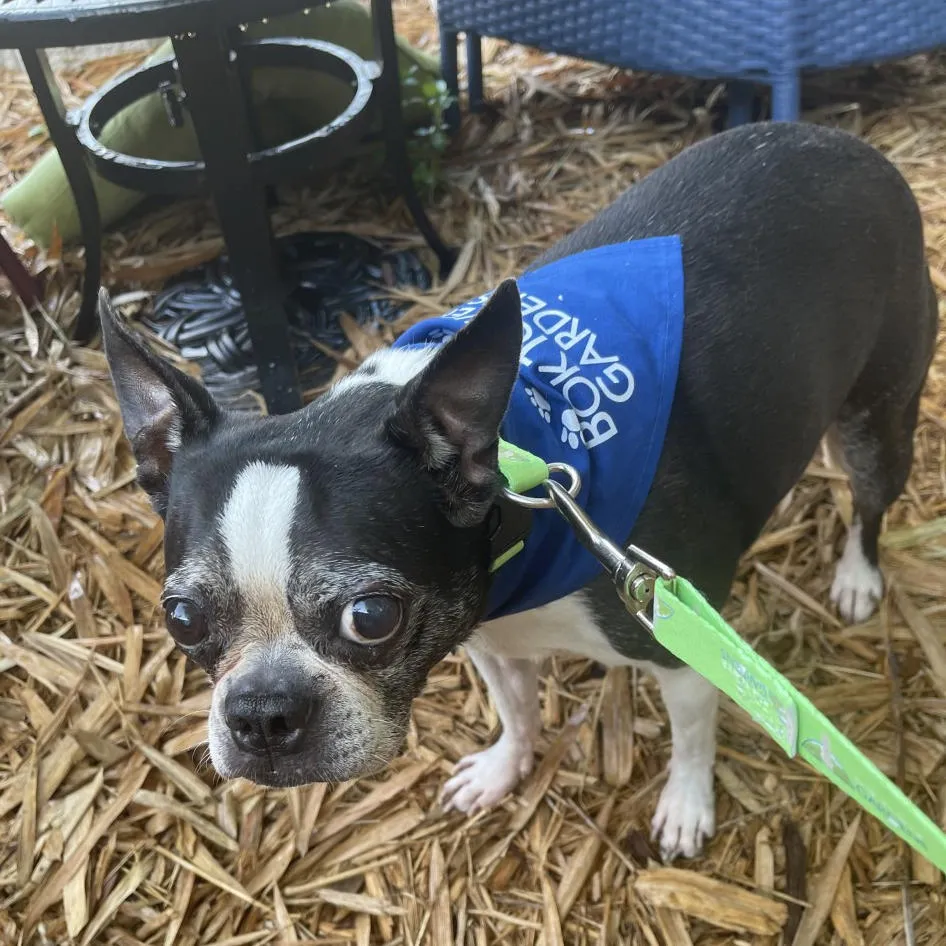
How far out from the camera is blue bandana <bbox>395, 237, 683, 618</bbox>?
1.67m

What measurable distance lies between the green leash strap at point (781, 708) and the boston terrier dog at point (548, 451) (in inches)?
14.9

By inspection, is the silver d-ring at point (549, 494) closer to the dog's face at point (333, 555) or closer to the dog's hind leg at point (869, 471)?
the dog's face at point (333, 555)

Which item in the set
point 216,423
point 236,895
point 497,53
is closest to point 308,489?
point 216,423

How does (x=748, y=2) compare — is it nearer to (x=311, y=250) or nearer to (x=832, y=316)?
(x=311, y=250)

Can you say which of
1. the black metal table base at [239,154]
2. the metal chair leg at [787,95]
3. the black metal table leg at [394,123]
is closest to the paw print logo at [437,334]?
the black metal table base at [239,154]

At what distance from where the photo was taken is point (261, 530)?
1413mm

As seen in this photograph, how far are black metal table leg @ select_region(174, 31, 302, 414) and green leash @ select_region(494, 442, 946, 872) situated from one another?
6.46 feet

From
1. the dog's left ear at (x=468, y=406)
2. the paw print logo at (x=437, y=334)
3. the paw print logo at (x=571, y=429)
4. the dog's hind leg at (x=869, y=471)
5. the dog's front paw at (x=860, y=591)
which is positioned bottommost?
the dog's front paw at (x=860, y=591)

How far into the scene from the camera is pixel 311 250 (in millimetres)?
4219

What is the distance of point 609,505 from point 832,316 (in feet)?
2.36

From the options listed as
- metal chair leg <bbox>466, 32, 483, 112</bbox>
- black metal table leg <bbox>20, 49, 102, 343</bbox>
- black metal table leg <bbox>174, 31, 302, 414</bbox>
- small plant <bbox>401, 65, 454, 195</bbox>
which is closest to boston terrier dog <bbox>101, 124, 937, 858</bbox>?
black metal table leg <bbox>174, 31, 302, 414</bbox>

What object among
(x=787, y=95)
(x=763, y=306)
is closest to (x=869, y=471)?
(x=763, y=306)

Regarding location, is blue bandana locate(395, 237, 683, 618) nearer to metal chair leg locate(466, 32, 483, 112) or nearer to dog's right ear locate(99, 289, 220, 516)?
dog's right ear locate(99, 289, 220, 516)

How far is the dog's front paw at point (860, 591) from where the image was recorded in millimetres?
2740
